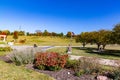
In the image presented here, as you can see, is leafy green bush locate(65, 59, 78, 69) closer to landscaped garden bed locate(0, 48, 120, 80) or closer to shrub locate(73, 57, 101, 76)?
landscaped garden bed locate(0, 48, 120, 80)

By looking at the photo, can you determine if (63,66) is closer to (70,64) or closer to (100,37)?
(70,64)

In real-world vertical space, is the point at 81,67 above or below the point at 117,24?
below

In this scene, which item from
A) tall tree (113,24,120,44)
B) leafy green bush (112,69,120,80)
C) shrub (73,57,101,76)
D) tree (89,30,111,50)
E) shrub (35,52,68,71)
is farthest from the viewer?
tree (89,30,111,50)

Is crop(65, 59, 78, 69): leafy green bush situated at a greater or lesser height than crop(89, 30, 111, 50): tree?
lesser

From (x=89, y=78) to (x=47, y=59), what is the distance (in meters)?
2.90

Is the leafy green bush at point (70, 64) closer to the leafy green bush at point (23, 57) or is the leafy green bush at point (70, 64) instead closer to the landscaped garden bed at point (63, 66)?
the landscaped garden bed at point (63, 66)

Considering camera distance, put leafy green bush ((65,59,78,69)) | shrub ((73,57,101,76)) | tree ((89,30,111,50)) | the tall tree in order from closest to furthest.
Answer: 1. shrub ((73,57,101,76))
2. leafy green bush ((65,59,78,69))
3. the tall tree
4. tree ((89,30,111,50))

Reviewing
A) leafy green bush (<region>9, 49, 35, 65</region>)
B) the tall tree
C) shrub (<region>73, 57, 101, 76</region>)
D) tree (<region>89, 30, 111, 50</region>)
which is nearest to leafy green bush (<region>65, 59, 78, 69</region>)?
shrub (<region>73, 57, 101, 76</region>)

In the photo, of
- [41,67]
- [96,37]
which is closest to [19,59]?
[41,67]

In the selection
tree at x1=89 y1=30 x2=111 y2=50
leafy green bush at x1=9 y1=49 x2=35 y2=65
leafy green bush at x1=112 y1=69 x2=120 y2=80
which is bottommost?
leafy green bush at x1=112 y1=69 x2=120 y2=80

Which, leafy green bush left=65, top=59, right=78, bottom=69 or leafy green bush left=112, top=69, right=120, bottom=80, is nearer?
leafy green bush left=112, top=69, right=120, bottom=80

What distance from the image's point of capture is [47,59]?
10.1 m

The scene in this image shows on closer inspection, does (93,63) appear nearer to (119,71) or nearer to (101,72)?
(101,72)

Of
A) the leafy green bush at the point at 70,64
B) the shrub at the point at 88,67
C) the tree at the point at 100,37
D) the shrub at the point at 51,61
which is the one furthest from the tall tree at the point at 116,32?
the shrub at the point at 88,67
